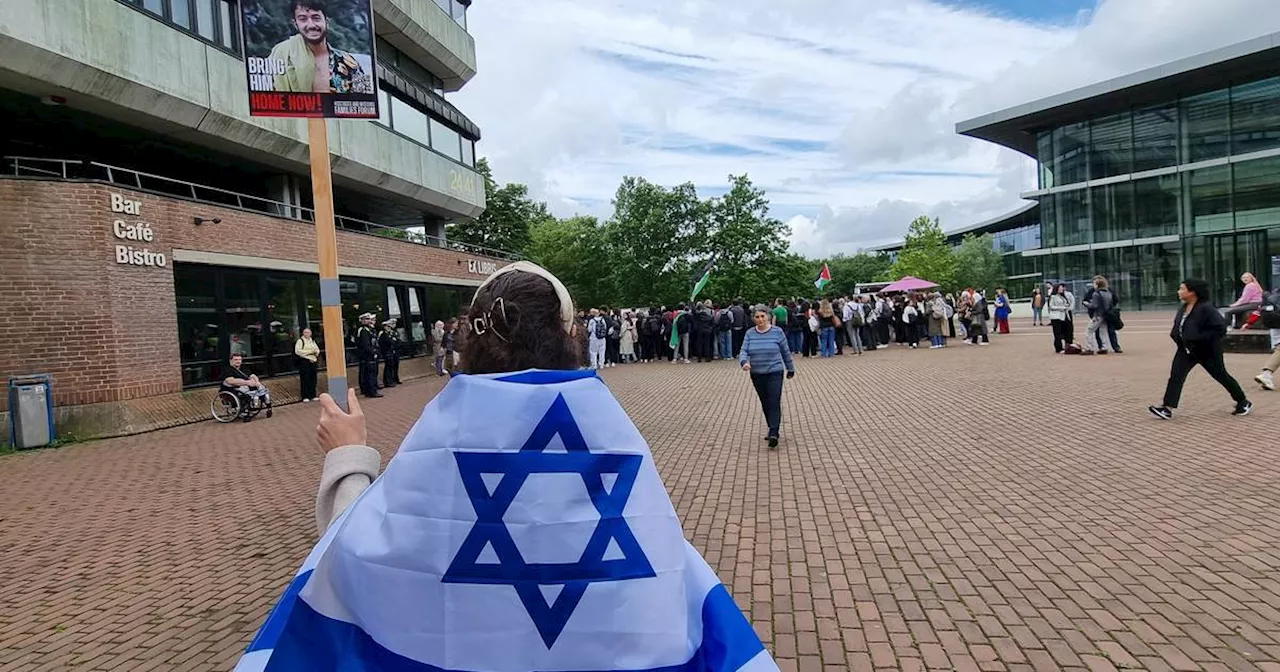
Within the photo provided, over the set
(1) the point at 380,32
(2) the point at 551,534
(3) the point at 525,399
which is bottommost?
(2) the point at 551,534

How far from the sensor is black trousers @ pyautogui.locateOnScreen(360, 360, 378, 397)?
1762 centimetres

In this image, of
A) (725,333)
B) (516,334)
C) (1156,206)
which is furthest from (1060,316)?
(1156,206)

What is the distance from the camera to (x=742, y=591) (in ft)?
14.5

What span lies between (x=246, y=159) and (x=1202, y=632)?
21080 mm

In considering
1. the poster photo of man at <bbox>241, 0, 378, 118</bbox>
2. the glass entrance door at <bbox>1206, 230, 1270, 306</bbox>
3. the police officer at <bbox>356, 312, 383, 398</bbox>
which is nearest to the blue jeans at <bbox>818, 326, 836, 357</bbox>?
the police officer at <bbox>356, 312, 383, 398</bbox>

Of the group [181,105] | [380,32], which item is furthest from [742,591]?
[380,32]

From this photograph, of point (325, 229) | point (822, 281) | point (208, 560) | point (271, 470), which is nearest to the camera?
point (325, 229)

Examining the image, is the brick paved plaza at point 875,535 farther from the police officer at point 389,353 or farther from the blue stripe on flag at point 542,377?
the police officer at point 389,353

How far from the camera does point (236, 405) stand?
13.8 meters

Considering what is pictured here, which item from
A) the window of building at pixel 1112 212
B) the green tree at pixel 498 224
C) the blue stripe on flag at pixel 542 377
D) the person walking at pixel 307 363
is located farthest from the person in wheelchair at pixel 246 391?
the window of building at pixel 1112 212

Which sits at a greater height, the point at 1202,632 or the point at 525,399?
the point at 525,399

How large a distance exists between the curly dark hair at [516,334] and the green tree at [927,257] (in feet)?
214

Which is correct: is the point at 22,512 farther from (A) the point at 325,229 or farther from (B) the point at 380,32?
(B) the point at 380,32

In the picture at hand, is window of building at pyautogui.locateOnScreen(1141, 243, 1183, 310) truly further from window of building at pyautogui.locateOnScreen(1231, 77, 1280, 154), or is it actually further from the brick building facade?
the brick building facade
